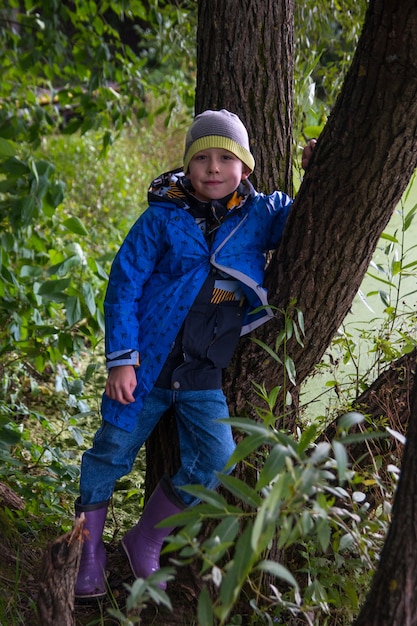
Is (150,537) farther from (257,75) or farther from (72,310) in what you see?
(257,75)

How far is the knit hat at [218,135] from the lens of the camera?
1871 millimetres

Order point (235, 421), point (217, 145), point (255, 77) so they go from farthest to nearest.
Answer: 1. point (255, 77)
2. point (217, 145)
3. point (235, 421)

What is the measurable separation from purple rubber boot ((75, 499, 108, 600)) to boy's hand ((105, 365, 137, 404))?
31 centimetres

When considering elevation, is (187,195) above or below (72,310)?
above

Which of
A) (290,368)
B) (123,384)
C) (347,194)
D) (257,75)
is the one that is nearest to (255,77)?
(257,75)

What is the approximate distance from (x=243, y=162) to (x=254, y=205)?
109mm

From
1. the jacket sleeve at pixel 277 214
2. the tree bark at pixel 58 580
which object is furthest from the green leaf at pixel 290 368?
the tree bark at pixel 58 580

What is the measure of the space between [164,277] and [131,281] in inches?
3.4

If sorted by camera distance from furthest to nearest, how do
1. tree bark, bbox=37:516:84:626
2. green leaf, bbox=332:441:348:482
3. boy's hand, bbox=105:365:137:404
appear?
boy's hand, bbox=105:365:137:404 < tree bark, bbox=37:516:84:626 < green leaf, bbox=332:441:348:482

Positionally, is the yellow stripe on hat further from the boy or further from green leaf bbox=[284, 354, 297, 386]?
green leaf bbox=[284, 354, 297, 386]

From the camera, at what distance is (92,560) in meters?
1.96

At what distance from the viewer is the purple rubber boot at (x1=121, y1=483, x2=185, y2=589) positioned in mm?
1921

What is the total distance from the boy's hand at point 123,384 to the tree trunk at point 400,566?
77 cm

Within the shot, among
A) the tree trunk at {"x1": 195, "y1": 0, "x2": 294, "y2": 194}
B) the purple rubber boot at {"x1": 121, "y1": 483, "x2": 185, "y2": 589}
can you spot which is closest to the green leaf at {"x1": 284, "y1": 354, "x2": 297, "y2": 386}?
the purple rubber boot at {"x1": 121, "y1": 483, "x2": 185, "y2": 589}
